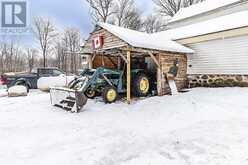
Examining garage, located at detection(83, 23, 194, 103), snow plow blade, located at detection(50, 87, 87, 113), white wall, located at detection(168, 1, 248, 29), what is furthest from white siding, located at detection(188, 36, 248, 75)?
snow plow blade, located at detection(50, 87, 87, 113)

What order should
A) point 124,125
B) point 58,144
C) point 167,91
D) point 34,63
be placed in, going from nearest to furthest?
1. point 58,144
2. point 124,125
3. point 167,91
4. point 34,63

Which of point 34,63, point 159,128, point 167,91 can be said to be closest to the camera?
point 159,128

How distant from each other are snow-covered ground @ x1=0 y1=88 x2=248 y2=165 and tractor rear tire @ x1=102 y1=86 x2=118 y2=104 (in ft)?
1.74

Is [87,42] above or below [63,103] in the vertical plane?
above

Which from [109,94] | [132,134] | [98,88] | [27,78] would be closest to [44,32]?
[27,78]

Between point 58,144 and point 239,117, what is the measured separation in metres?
4.26

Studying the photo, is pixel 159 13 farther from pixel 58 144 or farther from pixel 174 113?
pixel 58 144

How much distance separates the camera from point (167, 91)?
32.8 ft

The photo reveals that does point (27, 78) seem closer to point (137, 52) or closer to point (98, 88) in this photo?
point (98, 88)

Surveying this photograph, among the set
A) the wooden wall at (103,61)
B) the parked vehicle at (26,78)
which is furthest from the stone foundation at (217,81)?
the parked vehicle at (26,78)

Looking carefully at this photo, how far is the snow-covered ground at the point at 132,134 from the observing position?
3.72 m

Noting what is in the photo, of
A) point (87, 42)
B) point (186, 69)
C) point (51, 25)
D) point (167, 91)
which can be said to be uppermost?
point (51, 25)

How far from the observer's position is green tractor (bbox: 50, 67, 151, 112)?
7429 millimetres

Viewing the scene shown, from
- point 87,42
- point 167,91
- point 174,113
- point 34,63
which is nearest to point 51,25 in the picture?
point 34,63
